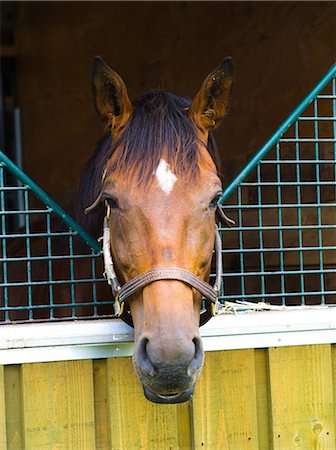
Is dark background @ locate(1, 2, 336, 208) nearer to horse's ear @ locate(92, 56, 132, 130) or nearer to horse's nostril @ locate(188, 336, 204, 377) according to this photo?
horse's ear @ locate(92, 56, 132, 130)

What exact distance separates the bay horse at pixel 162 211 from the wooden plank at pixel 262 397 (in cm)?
46

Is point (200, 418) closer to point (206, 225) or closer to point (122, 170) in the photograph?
point (206, 225)

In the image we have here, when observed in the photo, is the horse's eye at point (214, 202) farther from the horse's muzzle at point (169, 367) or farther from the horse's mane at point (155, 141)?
the horse's muzzle at point (169, 367)

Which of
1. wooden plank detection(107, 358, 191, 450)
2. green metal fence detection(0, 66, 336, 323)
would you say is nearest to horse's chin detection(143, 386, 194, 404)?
wooden plank detection(107, 358, 191, 450)

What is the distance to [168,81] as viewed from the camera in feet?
15.8

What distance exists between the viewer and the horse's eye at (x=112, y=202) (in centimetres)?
200

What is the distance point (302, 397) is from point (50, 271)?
94 cm

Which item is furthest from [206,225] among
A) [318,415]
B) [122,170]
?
[318,415]

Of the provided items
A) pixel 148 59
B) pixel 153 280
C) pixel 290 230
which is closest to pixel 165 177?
pixel 153 280

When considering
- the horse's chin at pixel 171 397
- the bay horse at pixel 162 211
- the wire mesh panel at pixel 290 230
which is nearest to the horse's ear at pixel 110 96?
the bay horse at pixel 162 211

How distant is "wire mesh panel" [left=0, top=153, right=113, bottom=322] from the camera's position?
2.11m

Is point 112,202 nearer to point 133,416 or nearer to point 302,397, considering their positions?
point 133,416

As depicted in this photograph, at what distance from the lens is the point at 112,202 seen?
6.61ft

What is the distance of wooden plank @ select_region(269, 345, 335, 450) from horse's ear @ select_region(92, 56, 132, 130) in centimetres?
91
